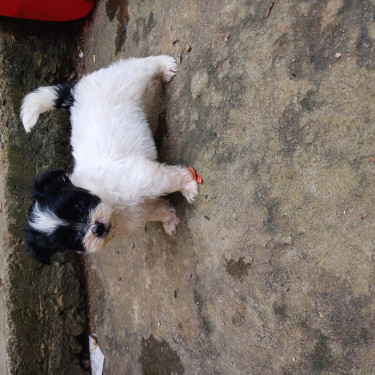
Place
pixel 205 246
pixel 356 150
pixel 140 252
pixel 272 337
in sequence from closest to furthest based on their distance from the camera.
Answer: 1. pixel 356 150
2. pixel 272 337
3. pixel 205 246
4. pixel 140 252

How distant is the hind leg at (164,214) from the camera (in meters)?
2.80

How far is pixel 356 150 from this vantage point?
175cm

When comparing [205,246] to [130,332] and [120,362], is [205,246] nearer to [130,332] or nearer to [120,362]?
[130,332]

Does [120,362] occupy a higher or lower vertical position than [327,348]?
lower

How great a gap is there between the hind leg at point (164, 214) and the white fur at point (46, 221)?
0.76 m

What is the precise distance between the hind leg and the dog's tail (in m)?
1.06

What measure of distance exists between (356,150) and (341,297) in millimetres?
737

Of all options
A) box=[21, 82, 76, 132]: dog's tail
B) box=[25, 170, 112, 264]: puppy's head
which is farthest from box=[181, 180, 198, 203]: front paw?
box=[21, 82, 76, 132]: dog's tail

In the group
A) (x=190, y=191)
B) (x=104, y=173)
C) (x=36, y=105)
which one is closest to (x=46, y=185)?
(x=104, y=173)

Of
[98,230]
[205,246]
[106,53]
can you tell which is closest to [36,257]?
[98,230]

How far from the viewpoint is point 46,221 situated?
221 centimetres

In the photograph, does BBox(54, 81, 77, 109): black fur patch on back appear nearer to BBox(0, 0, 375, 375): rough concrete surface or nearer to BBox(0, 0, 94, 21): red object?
BBox(0, 0, 375, 375): rough concrete surface

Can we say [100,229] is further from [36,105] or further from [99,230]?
[36,105]

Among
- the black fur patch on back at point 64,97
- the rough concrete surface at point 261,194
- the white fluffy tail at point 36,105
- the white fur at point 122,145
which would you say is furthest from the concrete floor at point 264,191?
the white fluffy tail at point 36,105
